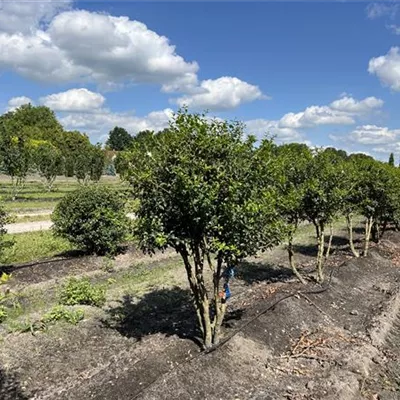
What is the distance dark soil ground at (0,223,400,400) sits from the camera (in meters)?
6.86

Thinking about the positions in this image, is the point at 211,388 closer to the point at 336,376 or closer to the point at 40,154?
the point at 336,376

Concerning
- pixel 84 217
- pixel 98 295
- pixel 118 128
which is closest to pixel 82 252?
pixel 84 217

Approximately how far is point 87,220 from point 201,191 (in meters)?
9.23

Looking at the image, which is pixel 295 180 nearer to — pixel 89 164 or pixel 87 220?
pixel 87 220

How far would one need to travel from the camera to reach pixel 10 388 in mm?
6617

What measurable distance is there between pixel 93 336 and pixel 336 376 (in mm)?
4811

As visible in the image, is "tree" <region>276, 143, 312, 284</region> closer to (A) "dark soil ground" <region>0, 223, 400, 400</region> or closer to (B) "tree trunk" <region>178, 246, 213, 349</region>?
(A) "dark soil ground" <region>0, 223, 400, 400</region>

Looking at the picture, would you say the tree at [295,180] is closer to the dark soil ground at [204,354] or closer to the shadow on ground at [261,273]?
the shadow on ground at [261,273]

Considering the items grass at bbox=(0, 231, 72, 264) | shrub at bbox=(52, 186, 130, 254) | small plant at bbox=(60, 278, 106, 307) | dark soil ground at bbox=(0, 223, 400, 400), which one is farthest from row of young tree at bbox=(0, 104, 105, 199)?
small plant at bbox=(60, 278, 106, 307)

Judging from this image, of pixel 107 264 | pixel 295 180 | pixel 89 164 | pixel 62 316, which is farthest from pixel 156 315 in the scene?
pixel 89 164

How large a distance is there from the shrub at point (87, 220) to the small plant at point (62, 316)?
538 centimetres

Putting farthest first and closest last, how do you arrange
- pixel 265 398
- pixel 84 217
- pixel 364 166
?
pixel 364 166 → pixel 84 217 → pixel 265 398

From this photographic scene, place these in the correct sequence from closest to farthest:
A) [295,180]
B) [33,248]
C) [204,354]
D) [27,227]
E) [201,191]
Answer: [201,191] → [204,354] → [295,180] → [33,248] → [27,227]

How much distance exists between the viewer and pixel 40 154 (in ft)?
131
